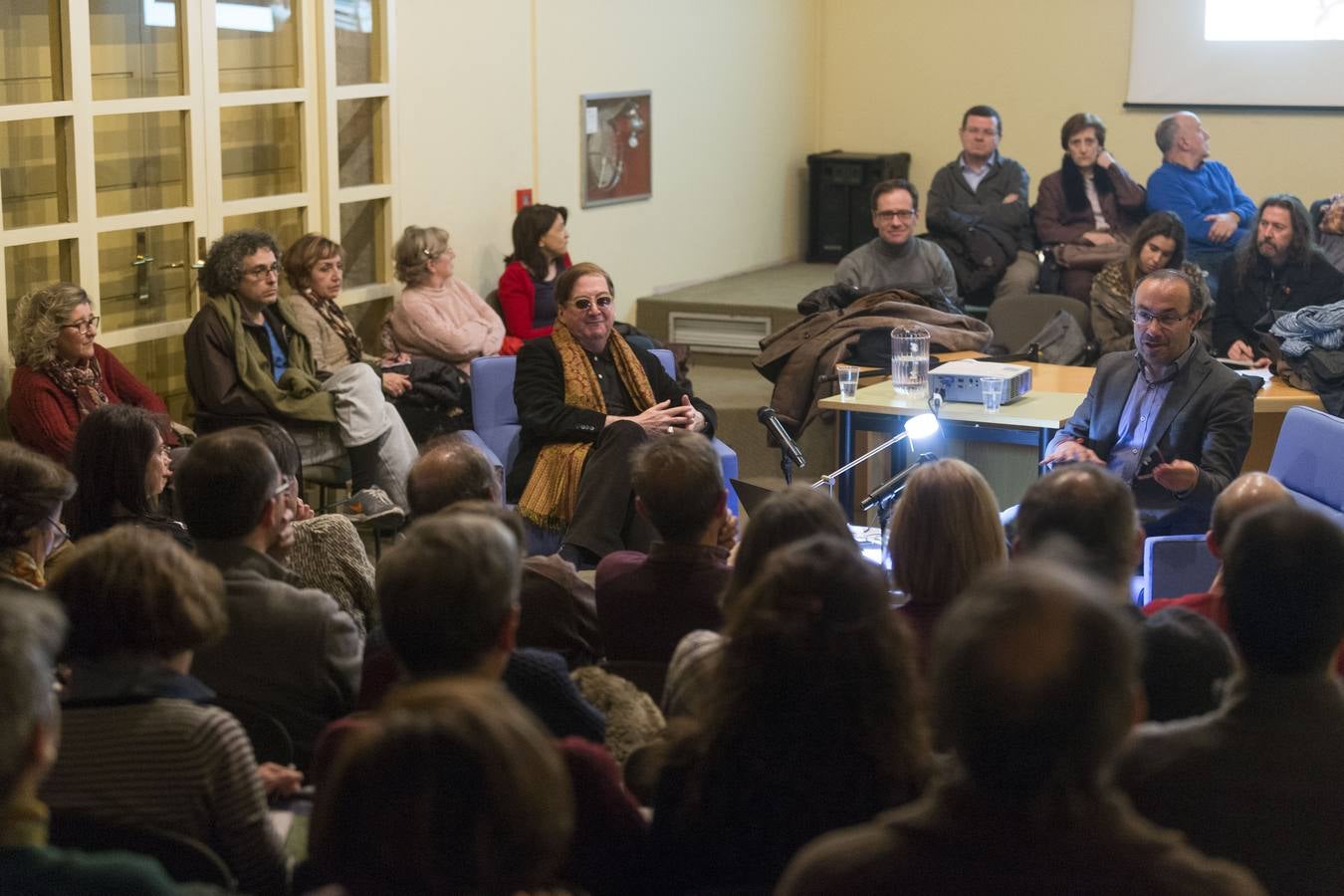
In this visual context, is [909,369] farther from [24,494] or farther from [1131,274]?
[24,494]

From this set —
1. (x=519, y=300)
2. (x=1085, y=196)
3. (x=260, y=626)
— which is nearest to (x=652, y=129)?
(x=519, y=300)

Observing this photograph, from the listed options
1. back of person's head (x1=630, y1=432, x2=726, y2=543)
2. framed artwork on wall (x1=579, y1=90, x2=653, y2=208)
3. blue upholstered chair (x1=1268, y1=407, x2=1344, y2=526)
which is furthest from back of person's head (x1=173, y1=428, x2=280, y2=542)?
framed artwork on wall (x1=579, y1=90, x2=653, y2=208)

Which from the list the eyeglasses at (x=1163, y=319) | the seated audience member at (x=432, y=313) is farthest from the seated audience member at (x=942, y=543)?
the seated audience member at (x=432, y=313)

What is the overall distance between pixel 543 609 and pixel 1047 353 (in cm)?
433

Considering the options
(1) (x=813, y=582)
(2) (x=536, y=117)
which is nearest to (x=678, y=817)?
(1) (x=813, y=582)

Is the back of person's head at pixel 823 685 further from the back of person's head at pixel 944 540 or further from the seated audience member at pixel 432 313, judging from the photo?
the seated audience member at pixel 432 313

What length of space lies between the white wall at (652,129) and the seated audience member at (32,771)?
5.44m

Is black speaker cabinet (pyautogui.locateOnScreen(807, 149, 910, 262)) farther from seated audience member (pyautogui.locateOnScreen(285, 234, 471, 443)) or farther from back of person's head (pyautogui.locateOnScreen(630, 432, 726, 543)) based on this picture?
back of person's head (pyautogui.locateOnScreen(630, 432, 726, 543))

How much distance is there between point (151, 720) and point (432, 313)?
14.9 feet

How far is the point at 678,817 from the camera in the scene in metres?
1.86

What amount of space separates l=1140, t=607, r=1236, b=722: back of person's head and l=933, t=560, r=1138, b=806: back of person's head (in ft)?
3.30

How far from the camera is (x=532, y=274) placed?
22.7ft

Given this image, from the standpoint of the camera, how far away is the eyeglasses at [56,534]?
3.05m

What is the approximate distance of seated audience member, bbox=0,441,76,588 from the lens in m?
2.98
